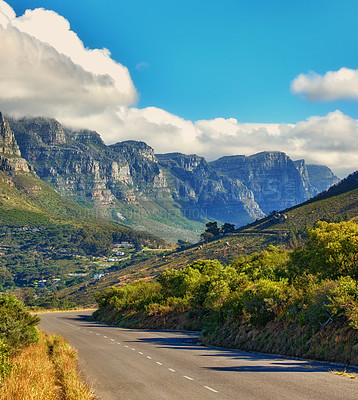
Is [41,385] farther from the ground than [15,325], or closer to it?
farther from the ground

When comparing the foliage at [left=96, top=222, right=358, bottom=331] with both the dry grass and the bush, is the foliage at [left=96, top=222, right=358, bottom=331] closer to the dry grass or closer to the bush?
the dry grass

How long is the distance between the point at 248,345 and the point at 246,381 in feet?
40.1

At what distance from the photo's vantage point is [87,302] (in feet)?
542

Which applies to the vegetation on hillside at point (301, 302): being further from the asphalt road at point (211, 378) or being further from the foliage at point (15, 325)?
the foliage at point (15, 325)

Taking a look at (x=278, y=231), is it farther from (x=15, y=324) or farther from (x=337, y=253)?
(x=15, y=324)

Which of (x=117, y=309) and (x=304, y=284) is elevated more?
(x=304, y=284)

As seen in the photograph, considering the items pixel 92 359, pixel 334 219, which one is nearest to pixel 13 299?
pixel 92 359

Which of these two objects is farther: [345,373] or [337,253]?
[337,253]

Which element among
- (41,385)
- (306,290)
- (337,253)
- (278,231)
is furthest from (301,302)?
(278,231)

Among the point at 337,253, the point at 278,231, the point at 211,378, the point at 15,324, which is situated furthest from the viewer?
the point at 278,231

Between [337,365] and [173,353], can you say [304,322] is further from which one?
[173,353]

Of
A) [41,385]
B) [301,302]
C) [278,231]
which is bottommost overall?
Result: [41,385]

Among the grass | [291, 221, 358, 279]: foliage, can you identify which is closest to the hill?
[291, 221, 358, 279]: foliage

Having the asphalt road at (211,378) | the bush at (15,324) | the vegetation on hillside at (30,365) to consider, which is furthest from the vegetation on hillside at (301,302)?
the bush at (15,324)
